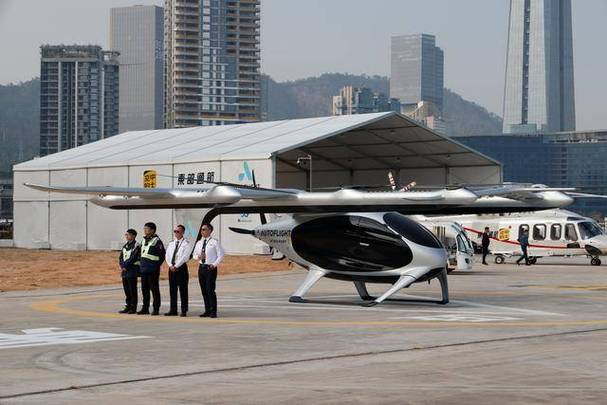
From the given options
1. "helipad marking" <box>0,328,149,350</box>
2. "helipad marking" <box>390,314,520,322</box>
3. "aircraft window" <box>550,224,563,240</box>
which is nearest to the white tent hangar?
"aircraft window" <box>550,224,563,240</box>

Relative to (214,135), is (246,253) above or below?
below

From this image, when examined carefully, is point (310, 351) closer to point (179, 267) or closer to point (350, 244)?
point (179, 267)

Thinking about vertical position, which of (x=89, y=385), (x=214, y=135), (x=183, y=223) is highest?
(x=214, y=135)

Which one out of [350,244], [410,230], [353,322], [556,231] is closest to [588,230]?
[556,231]

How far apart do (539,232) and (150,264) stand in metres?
29.8

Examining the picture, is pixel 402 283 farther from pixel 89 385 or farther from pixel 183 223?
pixel 89 385

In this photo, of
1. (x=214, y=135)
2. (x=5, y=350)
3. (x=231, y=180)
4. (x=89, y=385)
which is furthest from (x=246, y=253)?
(x=89, y=385)

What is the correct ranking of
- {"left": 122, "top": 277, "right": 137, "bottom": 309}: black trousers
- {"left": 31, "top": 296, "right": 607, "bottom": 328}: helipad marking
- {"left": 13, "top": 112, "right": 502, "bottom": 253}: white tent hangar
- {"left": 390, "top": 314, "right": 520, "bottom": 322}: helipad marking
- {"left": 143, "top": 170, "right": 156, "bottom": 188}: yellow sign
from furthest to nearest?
{"left": 143, "top": 170, "right": 156, "bottom": 188}: yellow sign, {"left": 13, "top": 112, "right": 502, "bottom": 253}: white tent hangar, {"left": 122, "top": 277, "right": 137, "bottom": 309}: black trousers, {"left": 390, "top": 314, "right": 520, "bottom": 322}: helipad marking, {"left": 31, "top": 296, "right": 607, "bottom": 328}: helipad marking

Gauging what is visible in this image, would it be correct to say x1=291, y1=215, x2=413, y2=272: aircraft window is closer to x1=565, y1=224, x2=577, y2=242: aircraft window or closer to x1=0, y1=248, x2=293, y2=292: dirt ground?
x1=0, y1=248, x2=293, y2=292: dirt ground

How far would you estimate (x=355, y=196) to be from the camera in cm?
2236

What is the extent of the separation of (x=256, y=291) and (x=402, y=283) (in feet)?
24.1

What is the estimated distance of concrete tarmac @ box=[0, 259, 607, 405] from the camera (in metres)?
11.9

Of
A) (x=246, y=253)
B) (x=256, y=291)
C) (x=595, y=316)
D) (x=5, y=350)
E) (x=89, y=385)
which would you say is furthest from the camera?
(x=246, y=253)

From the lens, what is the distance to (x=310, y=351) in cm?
1565
